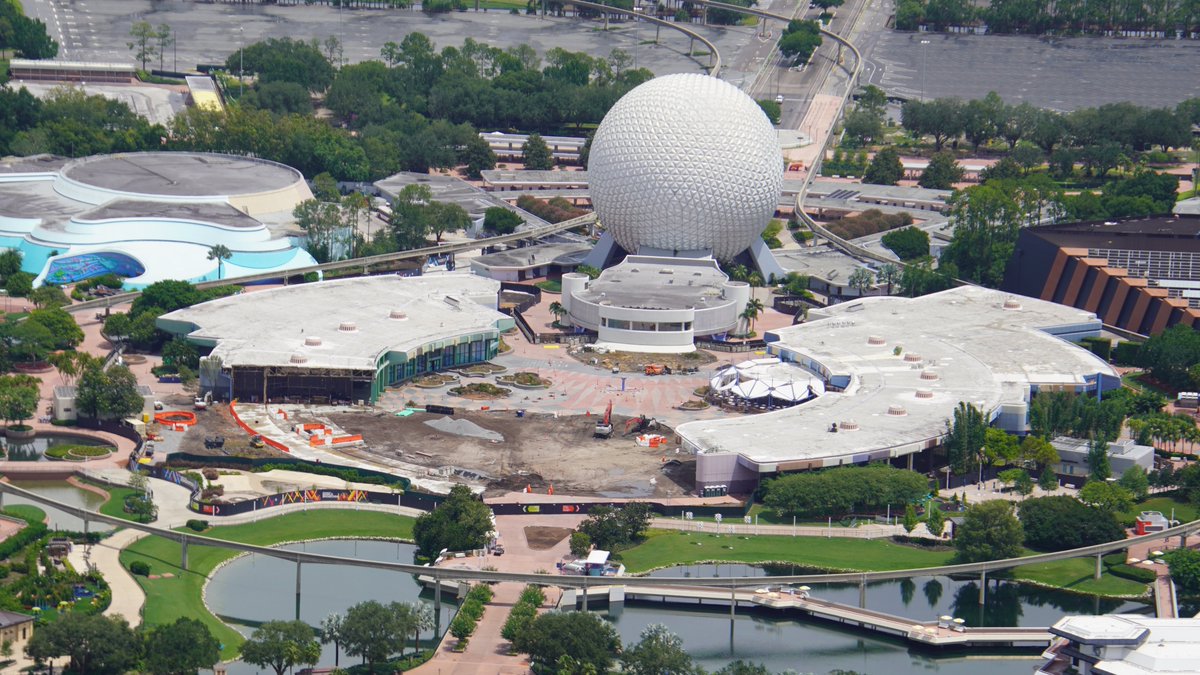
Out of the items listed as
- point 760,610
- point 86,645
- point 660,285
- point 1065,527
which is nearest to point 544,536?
point 760,610

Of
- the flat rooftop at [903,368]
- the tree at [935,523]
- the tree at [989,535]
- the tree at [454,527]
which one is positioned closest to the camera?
the tree at [454,527]

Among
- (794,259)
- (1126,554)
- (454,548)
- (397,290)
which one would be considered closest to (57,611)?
(454,548)

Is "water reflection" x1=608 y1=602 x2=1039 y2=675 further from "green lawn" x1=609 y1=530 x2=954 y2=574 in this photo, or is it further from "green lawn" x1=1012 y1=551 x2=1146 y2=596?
"green lawn" x1=1012 y1=551 x2=1146 y2=596

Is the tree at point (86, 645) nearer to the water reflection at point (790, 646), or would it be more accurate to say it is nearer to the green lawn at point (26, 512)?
the green lawn at point (26, 512)

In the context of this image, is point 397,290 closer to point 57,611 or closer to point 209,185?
point 209,185

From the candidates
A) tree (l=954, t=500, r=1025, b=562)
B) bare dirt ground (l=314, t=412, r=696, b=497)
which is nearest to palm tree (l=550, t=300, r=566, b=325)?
bare dirt ground (l=314, t=412, r=696, b=497)

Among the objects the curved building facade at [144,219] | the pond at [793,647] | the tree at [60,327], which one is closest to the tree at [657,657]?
the pond at [793,647]

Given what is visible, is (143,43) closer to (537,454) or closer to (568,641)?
(537,454)
